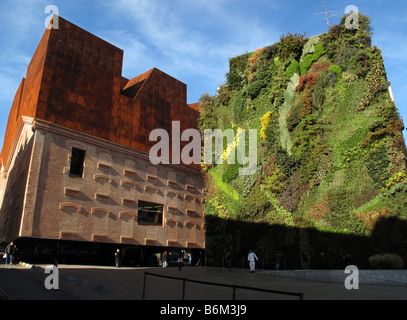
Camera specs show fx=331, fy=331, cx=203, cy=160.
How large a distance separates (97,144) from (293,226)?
1663cm

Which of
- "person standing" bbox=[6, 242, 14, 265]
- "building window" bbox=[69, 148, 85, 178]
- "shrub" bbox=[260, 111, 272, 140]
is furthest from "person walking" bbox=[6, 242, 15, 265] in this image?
"shrub" bbox=[260, 111, 272, 140]

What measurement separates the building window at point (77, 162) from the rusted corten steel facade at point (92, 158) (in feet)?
1.03

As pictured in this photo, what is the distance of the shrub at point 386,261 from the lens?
17.0 meters

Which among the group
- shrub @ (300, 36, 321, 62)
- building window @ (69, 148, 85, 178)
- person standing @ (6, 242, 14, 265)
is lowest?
person standing @ (6, 242, 14, 265)

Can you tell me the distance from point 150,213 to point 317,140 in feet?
51.5

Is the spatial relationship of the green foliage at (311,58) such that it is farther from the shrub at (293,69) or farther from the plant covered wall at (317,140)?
the shrub at (293,69)

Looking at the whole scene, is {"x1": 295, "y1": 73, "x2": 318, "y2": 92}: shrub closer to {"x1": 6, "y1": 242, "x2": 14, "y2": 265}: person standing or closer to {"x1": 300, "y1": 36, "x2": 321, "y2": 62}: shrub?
{"x1": 300, "y1": 36, "x2": 321, "y2": 62}: shrub

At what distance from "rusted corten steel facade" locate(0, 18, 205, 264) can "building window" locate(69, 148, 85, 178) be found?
32 centimetres

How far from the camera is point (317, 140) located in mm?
22797

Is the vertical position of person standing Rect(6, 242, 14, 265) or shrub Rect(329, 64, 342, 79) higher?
shrub Rect(329, 64, 342, 79)

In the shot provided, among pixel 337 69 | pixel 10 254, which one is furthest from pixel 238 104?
pixel 10 254

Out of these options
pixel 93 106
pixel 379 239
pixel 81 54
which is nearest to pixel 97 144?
pixel 93 106

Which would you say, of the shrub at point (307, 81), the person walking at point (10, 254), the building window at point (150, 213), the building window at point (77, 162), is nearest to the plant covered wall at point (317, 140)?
the shrub at point (307, 81)

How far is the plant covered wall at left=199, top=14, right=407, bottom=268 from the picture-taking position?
64.4 feet
